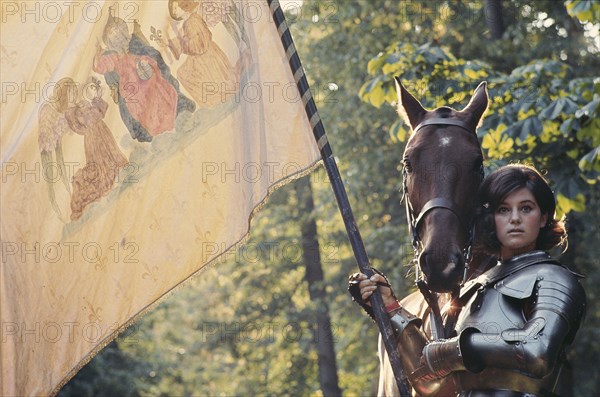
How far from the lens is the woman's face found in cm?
498

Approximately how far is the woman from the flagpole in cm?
10

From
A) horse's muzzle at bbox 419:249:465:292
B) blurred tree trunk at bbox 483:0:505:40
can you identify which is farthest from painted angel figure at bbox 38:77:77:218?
blurred tree trunk at bbox 483:0:505:40

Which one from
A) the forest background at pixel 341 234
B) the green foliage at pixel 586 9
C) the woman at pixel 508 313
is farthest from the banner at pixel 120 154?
the forest background at pixel 341 234

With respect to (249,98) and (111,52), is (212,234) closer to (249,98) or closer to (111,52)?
(249,98)

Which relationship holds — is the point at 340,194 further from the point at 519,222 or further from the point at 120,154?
the point at 120,154

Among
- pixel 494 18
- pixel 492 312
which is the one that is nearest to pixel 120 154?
pixel 492 312

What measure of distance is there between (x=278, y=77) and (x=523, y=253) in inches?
Result: 58.0

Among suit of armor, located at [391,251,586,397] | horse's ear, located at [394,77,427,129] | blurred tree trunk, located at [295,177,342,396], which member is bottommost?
suit of armor, located at [391,251,586,397]

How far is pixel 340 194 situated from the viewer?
17.0 ft

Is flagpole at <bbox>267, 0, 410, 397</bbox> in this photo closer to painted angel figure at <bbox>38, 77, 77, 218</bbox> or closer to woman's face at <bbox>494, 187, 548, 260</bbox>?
woman's face at <bbox>494, 187, 548, 260</bbox>

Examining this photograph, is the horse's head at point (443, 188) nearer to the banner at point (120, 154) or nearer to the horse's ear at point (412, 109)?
the horse's ear at point (412, 109)

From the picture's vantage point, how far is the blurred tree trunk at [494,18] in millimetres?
18641

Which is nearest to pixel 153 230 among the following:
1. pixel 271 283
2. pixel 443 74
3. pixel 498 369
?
pixel 498 369

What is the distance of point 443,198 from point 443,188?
55 mm
